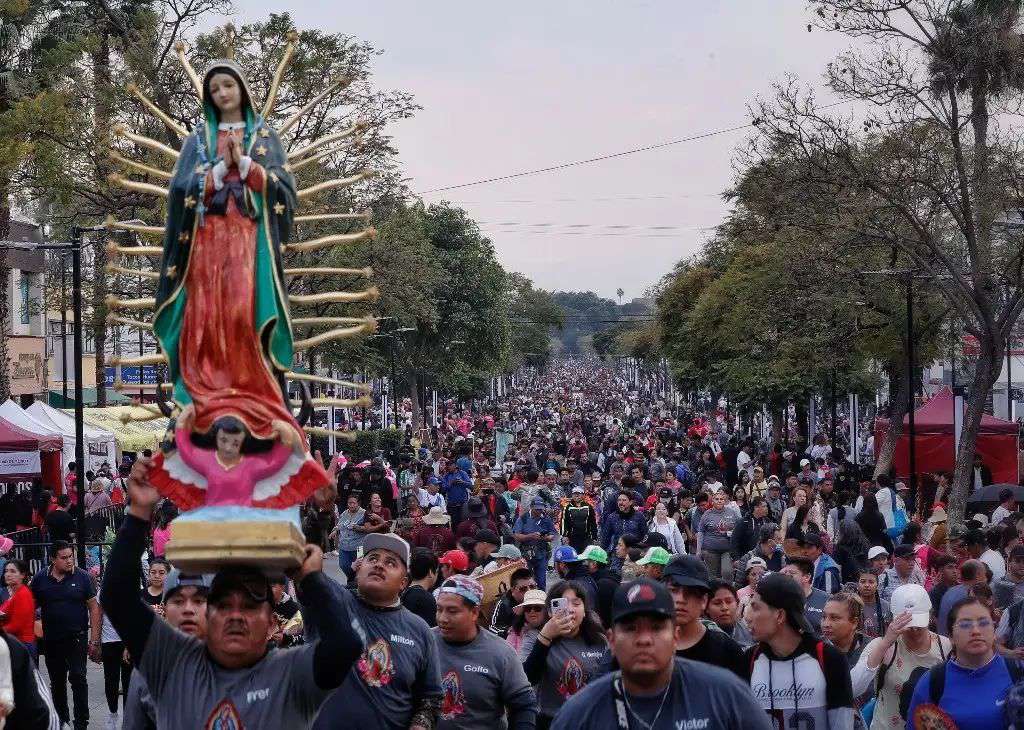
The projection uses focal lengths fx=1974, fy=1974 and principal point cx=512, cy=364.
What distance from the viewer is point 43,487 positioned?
3441cm

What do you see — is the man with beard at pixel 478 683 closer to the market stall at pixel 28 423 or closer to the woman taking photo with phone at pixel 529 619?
the woman taking photo with phone at pixel 529 619

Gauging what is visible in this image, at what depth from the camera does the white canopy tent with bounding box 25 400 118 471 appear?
34250 millimetres

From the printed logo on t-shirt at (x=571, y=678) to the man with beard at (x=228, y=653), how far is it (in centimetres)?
376

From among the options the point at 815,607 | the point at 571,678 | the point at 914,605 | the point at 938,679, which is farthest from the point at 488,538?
the point at 938,679

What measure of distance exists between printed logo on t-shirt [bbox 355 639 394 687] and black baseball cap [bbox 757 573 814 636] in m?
1.69

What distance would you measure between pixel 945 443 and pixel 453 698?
31.5 m

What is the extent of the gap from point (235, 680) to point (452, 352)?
7059cm

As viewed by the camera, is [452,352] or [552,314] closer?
[452,352]

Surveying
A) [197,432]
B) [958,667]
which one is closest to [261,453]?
[197,432]

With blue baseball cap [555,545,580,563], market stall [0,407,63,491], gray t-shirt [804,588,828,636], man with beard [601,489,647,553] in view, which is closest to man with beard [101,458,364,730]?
gray t-shirt [804,588,828,636]

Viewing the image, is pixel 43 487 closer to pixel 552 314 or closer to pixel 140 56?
pixel 140 56

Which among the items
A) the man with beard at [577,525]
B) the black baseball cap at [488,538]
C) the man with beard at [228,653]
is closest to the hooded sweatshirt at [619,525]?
the man with beard at [577,525]

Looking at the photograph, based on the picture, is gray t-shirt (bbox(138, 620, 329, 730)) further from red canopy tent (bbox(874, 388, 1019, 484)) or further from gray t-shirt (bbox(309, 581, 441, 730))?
red canopy tent (bbox(874, 388, 1019, 484))

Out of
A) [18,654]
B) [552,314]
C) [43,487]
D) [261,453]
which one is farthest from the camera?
[552,314]
